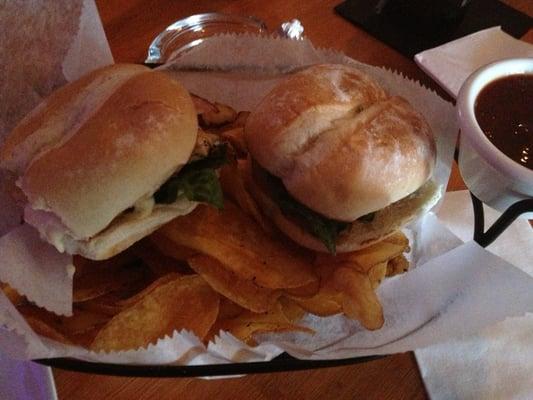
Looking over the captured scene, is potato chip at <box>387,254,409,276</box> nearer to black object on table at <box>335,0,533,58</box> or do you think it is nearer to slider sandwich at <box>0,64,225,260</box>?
slider sandwich at <box>0,64,225,260</box>

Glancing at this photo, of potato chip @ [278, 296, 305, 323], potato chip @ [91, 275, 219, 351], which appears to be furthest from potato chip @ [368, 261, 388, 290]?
potato chip @ [91, 275, 219, 351]

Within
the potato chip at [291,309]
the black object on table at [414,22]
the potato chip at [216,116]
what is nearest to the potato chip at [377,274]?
the potato chip at [291,309]

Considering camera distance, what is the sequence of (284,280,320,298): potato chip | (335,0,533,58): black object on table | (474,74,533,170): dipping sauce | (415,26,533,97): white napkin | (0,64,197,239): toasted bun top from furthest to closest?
(335,0,533,58): black object on table → (415,26,533,97): white napkin → (474,74,533,170): dipping sauce → (284,280,320,298): potato chip → (0,64,197,239): toasted bun top

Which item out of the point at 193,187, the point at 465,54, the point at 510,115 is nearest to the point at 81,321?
the point at 193,187

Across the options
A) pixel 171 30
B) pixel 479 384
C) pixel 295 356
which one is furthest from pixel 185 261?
pixel 171 30

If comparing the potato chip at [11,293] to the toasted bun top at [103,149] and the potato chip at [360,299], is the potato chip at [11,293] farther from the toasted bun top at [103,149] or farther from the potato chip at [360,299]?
the potato chip at [360,299]

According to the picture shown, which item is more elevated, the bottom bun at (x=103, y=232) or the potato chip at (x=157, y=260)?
the bottom bun at (x=103, y=232)
